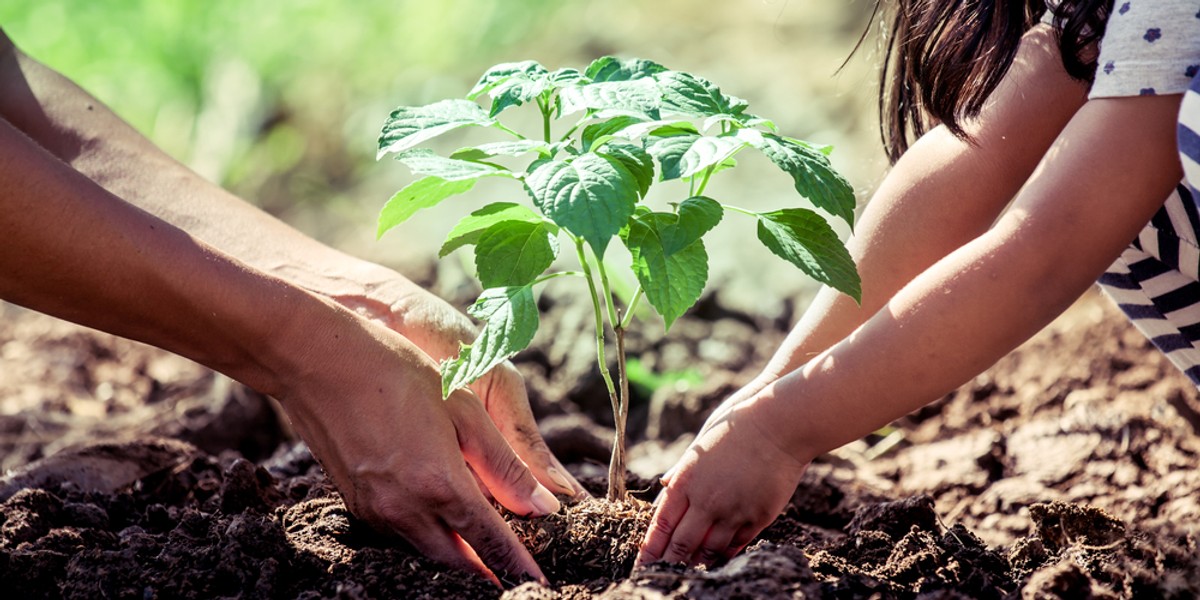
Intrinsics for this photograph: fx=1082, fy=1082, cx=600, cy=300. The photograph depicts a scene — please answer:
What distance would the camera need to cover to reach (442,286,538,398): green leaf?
4.84 ft

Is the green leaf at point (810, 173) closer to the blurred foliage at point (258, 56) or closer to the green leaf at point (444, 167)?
the green leaf at point (444, 167)

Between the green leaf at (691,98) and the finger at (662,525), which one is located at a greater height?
the green leaf at (691,98)

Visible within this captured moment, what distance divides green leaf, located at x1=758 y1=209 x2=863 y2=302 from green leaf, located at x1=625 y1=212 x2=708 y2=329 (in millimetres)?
98

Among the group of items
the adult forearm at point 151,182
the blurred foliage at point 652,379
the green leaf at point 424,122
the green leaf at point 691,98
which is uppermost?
the adult forearm at point 151,182

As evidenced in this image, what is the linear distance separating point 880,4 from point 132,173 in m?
1.44

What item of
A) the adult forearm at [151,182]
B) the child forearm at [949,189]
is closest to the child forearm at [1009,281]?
the child forearm at [949,189]

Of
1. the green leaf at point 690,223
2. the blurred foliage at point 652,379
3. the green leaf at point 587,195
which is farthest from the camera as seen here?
the blurred foliage at point 652,379

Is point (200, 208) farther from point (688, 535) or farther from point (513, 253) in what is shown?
point (688, 535)

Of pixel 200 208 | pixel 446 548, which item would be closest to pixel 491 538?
pixel 446 548

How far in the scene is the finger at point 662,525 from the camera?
158 centimetres

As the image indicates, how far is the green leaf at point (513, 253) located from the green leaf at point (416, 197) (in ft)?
0.26

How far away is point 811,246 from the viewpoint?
1499 millimetres

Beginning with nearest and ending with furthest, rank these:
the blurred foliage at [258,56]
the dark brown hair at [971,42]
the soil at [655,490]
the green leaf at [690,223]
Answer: the green leaf at [690,223], the soil at [655,490], the dark brown hair at [971,42], the blurred foliage at [258,56]

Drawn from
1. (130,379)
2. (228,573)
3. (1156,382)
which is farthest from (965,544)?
(130,379)
